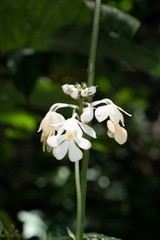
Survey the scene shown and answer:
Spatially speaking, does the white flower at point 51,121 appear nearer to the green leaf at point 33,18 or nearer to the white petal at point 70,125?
the white petal at point 70,125

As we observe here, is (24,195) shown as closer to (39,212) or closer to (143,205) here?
(39,212)

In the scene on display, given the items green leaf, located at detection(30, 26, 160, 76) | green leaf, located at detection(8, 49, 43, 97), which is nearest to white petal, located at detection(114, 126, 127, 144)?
green leaf, located at detection(30, 26, 160, 76)

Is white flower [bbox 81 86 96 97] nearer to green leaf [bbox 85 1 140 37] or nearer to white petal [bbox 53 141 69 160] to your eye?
white petal [bbox 53 141 69 160]

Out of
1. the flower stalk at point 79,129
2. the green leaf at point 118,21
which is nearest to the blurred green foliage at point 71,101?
the green leaf at point 118,21

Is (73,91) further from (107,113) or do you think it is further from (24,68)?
(24,68)

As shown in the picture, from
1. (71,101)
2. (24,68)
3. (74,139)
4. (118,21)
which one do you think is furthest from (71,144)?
(24,68)

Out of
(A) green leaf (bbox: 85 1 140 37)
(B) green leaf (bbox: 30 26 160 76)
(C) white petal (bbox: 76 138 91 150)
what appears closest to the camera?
(C) white petal (bbox: 76 138 91 150)
